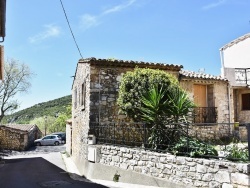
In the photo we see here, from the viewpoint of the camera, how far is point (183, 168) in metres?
6.55

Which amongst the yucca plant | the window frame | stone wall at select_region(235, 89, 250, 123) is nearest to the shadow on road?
the yucca plant

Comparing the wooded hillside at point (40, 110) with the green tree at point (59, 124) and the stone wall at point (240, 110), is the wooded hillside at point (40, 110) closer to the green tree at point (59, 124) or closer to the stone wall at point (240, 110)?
the green tree at point (59, 124)

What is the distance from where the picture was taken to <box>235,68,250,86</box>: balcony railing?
1570 centimetres

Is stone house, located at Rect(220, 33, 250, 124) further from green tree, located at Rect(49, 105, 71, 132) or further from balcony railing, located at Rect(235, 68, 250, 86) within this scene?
green tree, located at Rect(49, 105, 71, 132)

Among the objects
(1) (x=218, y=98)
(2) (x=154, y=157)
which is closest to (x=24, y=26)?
(2) (x=154, y=157)

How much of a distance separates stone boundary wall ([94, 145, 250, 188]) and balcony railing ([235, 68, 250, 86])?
32.4 ft

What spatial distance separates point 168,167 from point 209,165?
1.30 metres

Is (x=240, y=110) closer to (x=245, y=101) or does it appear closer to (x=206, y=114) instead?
(x=245, y=101)

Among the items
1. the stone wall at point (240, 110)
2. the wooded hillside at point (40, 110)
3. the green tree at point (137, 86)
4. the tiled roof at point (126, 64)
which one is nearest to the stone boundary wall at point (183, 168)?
the green tree at point (137, 86)

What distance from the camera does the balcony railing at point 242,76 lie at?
1570 cm

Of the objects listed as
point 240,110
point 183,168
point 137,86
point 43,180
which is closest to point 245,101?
point 240,110

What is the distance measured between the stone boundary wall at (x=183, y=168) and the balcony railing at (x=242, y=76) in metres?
9.89

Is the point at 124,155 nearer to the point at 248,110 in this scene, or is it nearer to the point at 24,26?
the point at 24,26

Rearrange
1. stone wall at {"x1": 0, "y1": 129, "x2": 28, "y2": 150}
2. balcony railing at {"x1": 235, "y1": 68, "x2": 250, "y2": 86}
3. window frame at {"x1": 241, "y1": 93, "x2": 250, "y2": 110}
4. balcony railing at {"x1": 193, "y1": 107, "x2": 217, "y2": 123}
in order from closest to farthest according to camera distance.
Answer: balcony railing at {"x1": 193, "y1": 107, "x2": 217, "y2": 123} → balcony railing at {"x1": 235, "y1": 68, "x2": 250, "y2": 86} → window frame at {"x1": 241, "y1": 93, "x2": 250, "y2": 110} → stone wall at {"x1": 0, "y1": 129, "x2": 28, "y2": 150}
